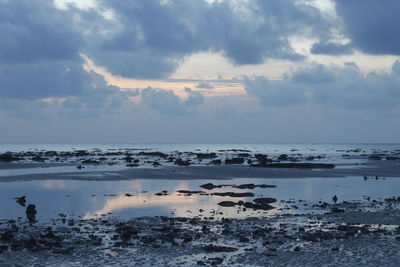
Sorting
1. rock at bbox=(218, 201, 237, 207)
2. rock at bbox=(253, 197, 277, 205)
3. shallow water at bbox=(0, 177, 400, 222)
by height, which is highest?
rock at bbox=(253, 197, 277, 205)

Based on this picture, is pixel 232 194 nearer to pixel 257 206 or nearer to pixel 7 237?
pixel 257 206

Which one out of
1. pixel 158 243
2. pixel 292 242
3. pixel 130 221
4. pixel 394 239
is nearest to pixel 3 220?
pixel 130 221

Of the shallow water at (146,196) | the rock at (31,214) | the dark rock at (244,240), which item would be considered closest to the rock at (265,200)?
the shallow water at (146,196)

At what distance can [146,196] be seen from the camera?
1558 inches

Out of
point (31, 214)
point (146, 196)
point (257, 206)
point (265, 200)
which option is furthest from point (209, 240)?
point (146, 196)

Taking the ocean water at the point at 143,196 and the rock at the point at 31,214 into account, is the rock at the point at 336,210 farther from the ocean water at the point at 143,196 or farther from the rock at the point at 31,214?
the rock at the point at 31,214

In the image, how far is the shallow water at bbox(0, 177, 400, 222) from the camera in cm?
3066

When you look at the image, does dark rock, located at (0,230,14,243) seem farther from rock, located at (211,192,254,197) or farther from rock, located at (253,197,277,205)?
rock, located at (211,192,254,197)

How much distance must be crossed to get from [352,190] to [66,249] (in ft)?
109

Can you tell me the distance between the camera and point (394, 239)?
21766mm

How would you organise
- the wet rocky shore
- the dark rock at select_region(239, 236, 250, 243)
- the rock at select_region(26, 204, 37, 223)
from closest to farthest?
1. the wet rocky shore
2. the dark rock at select_region(239, 236, 250, 243)
3. the rock at select_region(26, 204, 37, 223)

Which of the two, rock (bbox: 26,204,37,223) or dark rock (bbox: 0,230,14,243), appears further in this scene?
rock (bbox: 26,204,37,223)

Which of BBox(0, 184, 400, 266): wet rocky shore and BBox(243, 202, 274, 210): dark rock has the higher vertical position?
BBox(243, 202, 274, 210): dark rock

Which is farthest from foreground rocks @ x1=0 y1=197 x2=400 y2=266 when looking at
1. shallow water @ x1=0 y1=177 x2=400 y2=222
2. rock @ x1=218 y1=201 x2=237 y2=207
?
rock @ x1=218 y1=201 x2=237 y2=207
